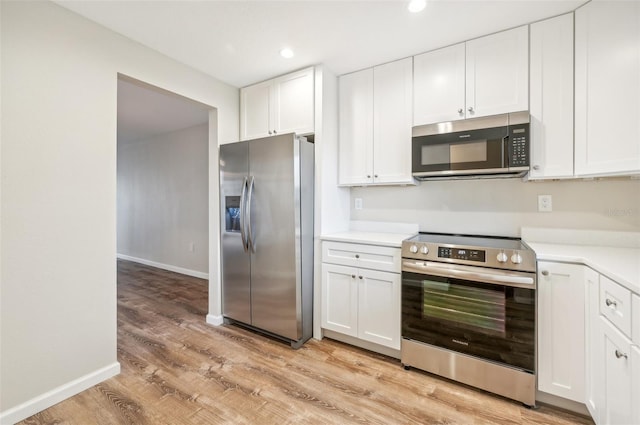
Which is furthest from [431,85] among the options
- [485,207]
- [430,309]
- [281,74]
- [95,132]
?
[95,132]

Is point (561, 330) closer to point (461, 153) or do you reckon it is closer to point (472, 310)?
point (472, 310)

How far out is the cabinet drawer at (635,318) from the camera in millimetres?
1092

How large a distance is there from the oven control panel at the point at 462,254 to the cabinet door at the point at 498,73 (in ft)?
3.42

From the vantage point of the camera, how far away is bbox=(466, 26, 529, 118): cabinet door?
198 cm

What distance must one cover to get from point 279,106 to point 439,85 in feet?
4.77

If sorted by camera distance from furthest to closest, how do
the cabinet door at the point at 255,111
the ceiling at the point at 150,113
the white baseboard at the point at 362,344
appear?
the ceiling at the point at 150,113 < the cabinet door at the point at 255,111 < the white baseboard at the point at 362,344

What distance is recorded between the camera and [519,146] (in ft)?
6.27

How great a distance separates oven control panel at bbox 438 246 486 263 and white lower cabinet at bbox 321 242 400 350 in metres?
0.33

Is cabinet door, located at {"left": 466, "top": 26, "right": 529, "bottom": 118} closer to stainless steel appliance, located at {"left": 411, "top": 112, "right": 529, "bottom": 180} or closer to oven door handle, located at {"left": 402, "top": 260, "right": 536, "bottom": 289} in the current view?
stainless steel appliance, located at {"left": 411, "top": 112, "right": 529, "bottom": 180}

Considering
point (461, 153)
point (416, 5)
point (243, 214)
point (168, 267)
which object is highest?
point (416, 5)

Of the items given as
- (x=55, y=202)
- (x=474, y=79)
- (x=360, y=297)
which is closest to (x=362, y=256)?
(x=360, y=297)

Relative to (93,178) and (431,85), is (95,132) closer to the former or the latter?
(93,178)

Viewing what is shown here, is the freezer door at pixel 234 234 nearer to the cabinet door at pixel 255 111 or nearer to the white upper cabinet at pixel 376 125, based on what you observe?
the cabinet door at pixel 255 111

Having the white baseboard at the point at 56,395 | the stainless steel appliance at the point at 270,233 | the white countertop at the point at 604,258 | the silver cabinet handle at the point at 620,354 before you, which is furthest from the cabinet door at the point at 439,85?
the white baseboard at the point at 56,395
